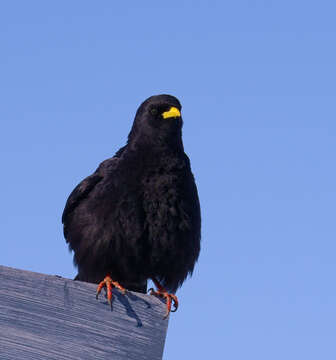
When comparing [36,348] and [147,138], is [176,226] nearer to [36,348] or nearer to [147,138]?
[147,138]

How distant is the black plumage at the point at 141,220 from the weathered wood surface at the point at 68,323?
7.83 ft

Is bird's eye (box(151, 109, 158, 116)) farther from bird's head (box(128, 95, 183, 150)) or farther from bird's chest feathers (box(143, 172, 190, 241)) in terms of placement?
bird's chest feathers (box(143, 172, 190, 241))

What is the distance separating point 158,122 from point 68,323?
3534 millimetres

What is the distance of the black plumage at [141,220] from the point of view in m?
5.09

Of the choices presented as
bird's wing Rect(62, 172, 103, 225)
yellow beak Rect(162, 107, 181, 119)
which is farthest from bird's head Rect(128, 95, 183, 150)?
bird's wing Rect(62, 172, 103, 225)

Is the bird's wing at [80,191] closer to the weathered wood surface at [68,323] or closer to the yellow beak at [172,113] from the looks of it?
the yellow beak at [172,113]

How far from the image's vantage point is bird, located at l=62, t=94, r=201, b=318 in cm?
509

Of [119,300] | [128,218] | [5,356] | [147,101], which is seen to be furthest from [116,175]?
[5,356]

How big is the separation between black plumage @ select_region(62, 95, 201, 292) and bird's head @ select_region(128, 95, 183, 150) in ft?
0.09

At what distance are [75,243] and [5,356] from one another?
3.23 metres

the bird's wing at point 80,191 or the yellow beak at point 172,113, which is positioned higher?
the yellow beak at point 172,113

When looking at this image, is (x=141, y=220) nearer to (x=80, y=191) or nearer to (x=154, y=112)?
(x=80, y=191)

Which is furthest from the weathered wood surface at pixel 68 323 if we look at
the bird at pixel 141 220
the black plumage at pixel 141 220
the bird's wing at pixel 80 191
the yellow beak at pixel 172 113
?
the yellow beak at pixel 172 113

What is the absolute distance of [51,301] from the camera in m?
2.47
